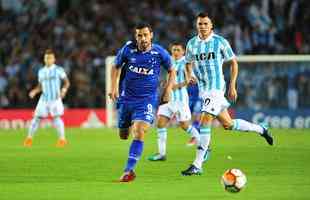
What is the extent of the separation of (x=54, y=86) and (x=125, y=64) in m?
8.09

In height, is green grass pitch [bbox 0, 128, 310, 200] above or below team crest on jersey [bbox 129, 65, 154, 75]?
below

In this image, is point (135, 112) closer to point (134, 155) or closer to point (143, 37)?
point (134, 155)

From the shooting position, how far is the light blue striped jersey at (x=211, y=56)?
13.9 metres

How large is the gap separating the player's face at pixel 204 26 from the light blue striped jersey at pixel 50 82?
302 inches

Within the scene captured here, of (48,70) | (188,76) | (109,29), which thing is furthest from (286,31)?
(188,76)

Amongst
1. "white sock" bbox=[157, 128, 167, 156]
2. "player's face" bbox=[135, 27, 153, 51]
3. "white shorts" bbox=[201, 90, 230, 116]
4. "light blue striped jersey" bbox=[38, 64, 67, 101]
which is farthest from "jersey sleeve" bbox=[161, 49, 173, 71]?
"light blue striped jersey" bbox=[38, 64, 67, 101]

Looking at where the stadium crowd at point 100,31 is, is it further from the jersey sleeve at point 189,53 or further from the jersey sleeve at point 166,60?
the jersey sleeve at point 166,60

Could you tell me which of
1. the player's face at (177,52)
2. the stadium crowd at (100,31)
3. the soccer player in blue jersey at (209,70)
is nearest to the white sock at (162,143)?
the player's face at (177,52)

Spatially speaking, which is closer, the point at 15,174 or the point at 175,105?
the point at 15,174

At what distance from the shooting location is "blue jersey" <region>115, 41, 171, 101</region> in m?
13.0

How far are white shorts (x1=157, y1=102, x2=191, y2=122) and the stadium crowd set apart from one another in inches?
418

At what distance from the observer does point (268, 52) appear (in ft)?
97.2

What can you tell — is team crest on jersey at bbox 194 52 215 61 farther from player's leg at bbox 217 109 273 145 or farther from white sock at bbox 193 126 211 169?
white sock at bbox 193 126 211 169

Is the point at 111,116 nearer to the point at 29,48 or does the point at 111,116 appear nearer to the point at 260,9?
the point at 29,48
